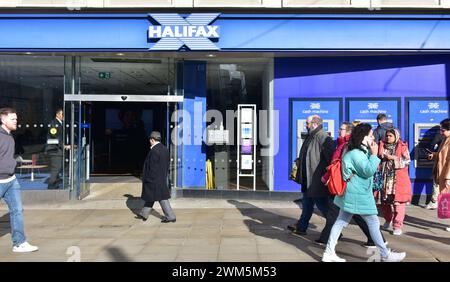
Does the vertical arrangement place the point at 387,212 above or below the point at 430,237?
above

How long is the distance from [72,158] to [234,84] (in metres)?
4.00

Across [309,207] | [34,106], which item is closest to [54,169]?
[34,106]

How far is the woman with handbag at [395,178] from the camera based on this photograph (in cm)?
696

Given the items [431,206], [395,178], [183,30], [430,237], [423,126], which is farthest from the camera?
[423,126]

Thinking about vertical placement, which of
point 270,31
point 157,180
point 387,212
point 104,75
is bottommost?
point 387,212

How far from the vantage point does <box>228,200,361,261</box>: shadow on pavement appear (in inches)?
247

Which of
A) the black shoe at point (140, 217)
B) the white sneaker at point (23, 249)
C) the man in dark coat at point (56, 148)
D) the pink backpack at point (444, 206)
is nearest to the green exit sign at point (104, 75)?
the man in dark coat at point (56, 148)

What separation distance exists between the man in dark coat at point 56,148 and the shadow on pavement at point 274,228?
13.0ft

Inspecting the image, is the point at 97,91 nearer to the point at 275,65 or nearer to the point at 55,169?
the point at 55,169

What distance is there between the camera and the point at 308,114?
10.1 metres

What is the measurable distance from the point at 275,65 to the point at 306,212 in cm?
425

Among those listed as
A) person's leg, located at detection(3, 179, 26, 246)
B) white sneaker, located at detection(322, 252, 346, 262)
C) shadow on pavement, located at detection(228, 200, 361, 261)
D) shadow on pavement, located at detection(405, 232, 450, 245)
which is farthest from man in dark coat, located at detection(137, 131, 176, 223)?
shadow on pavement, located at detection(405, 232, 450, 245)

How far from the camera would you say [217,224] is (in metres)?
7.85
